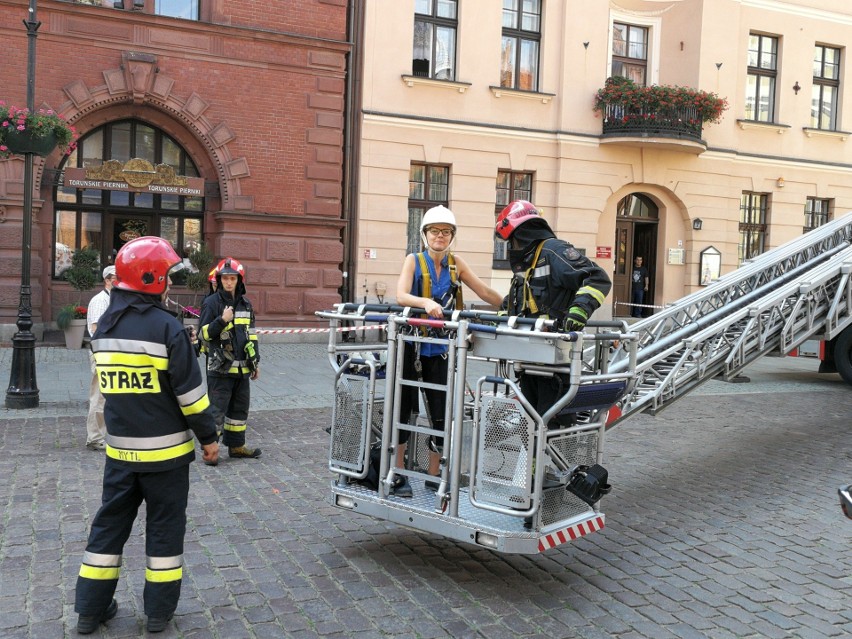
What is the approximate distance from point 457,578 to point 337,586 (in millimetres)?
708

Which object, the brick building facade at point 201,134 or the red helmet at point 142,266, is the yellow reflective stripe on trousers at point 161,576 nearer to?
the red helmet at point 142,266

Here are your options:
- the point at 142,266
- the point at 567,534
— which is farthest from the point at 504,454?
the point at 142,266

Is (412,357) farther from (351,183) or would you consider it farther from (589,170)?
(589,170)

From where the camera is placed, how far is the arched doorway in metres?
21.7

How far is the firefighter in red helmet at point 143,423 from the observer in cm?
404

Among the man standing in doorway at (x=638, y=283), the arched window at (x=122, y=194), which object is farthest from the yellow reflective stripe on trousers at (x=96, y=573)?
the man standing in doorway at (x=638, y=283)

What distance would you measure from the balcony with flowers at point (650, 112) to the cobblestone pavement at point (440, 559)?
12.9 meters

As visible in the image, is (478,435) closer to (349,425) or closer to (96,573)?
(349,425)

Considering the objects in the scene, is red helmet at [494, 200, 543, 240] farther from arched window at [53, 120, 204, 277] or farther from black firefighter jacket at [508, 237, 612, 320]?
arched window at [53, 120, 204, 277]

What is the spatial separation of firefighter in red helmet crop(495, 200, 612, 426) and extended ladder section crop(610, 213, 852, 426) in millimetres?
1481

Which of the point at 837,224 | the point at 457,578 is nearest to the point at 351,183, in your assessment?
the point at 837,224

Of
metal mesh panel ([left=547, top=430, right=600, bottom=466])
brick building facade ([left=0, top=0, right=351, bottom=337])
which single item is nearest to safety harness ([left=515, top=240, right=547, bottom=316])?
metal mesh panel ([left=547, top=430, right=600, bottom=466])

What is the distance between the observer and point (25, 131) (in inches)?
395

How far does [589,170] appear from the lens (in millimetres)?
20500
